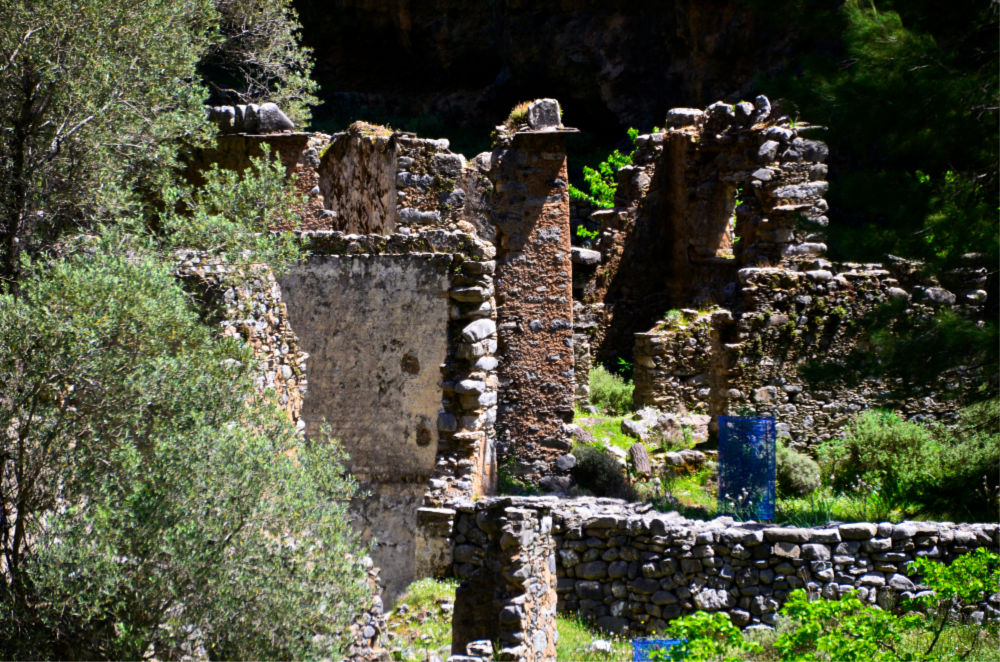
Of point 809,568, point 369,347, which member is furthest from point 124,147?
point 809,568

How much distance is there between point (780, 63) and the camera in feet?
81.1

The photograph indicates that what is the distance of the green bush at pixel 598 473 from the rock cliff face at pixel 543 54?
16.0 m

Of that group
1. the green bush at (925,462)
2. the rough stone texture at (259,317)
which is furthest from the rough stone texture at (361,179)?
the green bush at (925,462)

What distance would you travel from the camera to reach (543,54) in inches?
1174

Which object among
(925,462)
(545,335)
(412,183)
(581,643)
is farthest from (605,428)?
(581,643)

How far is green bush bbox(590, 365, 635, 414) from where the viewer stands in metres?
14.9

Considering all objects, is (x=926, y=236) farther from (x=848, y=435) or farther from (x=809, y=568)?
(x=848, y=435)

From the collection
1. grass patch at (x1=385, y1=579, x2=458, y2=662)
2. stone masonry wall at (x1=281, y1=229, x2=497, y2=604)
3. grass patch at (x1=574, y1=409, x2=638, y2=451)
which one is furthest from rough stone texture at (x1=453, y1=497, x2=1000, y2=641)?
grass patch at (x1=574, y1=409, x2=638, y2=451)

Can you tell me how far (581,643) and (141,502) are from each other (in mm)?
3874

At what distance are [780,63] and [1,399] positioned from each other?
931 inches

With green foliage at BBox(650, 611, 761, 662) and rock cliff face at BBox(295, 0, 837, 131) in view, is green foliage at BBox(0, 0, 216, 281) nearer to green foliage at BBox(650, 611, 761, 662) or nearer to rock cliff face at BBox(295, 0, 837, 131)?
green foliage at BBox(650, 611, 761, 662)

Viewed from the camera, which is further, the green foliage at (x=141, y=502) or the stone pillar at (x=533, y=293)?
the stone pillar at (x=533, y=293)

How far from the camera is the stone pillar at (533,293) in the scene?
39.7 ft

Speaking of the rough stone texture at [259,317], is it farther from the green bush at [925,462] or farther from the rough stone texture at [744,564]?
the green bush at [925,462]
